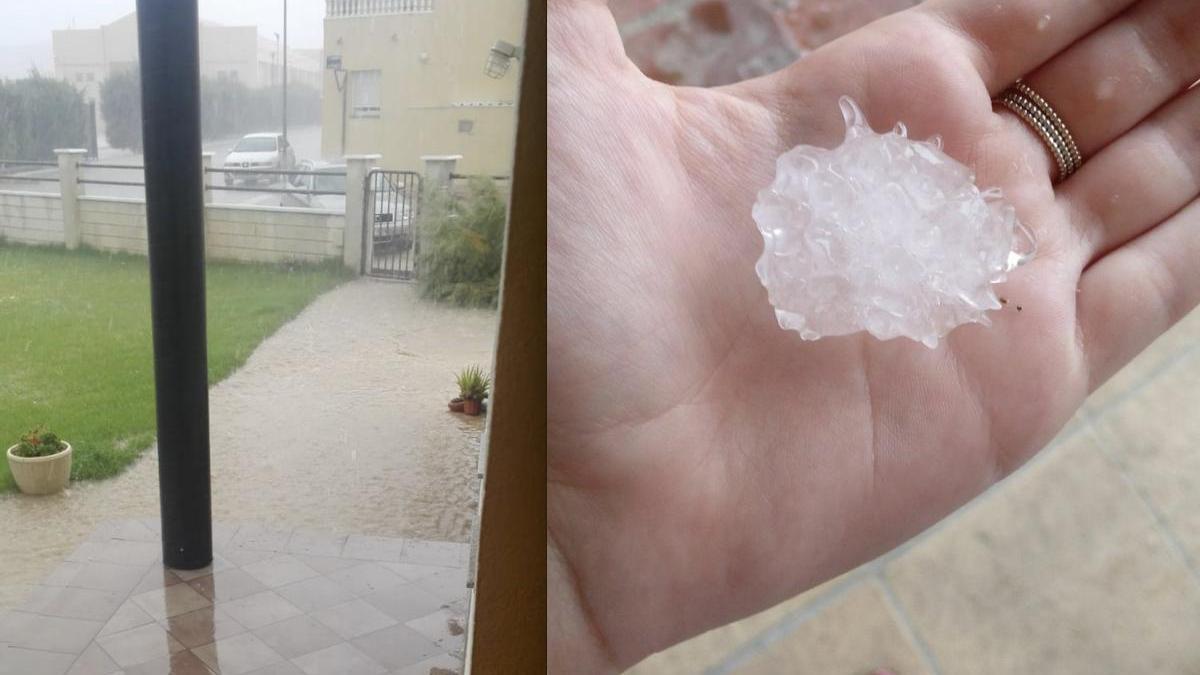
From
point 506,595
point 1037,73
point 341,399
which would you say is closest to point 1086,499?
point 1037,73

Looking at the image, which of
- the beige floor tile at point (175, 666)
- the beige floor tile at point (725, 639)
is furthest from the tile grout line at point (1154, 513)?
the beige floor tile at point (175, 666)

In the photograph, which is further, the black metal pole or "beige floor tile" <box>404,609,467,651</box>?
"beige floor tile" <box>404,609,467,651</box>

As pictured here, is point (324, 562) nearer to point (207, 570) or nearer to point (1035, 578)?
point (207, 570)

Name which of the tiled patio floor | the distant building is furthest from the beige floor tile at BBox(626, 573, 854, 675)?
the distant building

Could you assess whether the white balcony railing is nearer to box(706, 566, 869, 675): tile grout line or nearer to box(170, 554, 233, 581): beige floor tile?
box(170, 554, 233, 581): beige floor tile

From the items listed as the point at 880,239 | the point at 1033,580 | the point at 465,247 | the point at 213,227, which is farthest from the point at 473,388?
the point at 1033,580

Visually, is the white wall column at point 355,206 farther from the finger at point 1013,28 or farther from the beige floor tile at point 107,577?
the finger at point 1013,28
